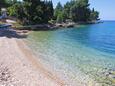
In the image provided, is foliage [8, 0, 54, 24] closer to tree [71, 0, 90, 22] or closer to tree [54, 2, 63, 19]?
tree [54, 2, 63, 19]

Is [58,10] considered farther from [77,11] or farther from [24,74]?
[24,74]

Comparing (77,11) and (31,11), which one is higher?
(31,11)

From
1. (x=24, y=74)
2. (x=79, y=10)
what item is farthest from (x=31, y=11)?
(x=79, y=10)

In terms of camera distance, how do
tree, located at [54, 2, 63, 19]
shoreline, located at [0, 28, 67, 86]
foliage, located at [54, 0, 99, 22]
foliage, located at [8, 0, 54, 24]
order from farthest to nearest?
1. foliage, located at [54, 0, 99, 22]
2. tree, located at [54, 2, 63, 19]
3. foliage, located at [8, 0, 54, 24]
4. shoreline, located at [0, 28, 67, 86]

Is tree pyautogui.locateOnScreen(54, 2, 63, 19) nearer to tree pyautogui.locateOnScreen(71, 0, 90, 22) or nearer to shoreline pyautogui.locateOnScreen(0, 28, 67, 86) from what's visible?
tree pyautogui.locateOnScreen(71, 0, 90, 22)

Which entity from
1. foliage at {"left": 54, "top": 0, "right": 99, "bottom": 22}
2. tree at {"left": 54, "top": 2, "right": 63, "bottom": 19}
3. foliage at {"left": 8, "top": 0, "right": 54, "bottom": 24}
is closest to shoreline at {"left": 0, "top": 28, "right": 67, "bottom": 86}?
foliage at {"left": 8, "top": 0, "right": 54, "bottom": 24}

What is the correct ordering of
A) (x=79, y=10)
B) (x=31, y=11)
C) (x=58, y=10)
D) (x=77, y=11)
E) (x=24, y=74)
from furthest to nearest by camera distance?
1. (x=58, y=10)
2. (x=79, y=10)
3. (x=77, y=11)
4. (x=31, y=11)
5. (x=24, y=74)

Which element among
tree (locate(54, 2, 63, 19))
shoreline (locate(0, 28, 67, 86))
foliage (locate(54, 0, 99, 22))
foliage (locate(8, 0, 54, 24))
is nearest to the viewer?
shoreline (locate(0, 28, 67, 86))

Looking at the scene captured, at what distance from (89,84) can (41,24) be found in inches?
2331

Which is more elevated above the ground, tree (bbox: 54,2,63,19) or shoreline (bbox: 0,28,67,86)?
tree (bbox: 54,2,63,19)

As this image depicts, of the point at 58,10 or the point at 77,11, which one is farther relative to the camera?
the point at 58,10

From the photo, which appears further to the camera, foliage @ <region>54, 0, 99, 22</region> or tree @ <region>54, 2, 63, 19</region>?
foliage @ <region>54, 0, 99, 22</region>

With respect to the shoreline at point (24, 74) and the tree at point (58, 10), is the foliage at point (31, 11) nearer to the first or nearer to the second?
the tree at point (58, 10)

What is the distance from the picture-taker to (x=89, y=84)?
18438 millimetres
